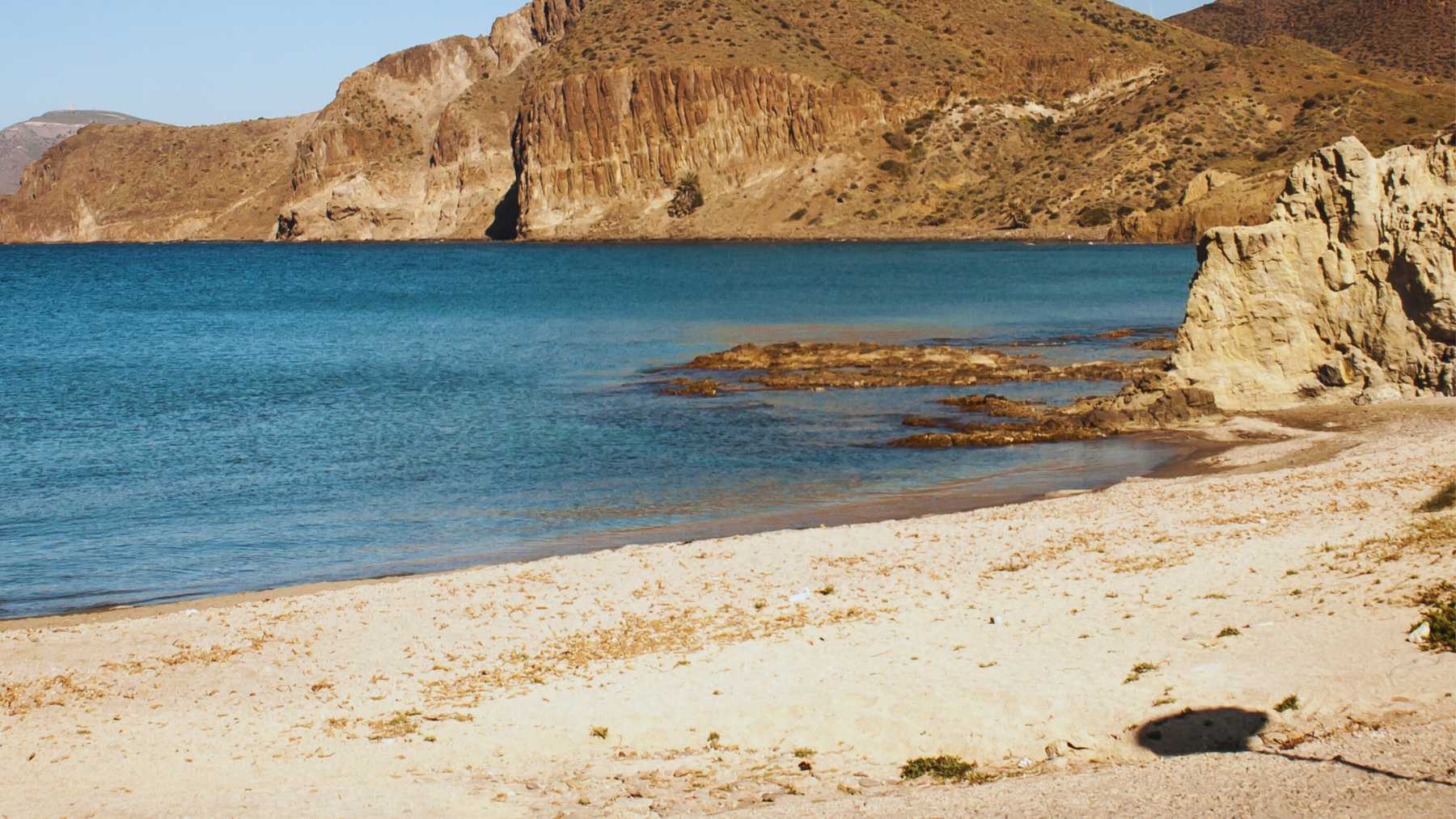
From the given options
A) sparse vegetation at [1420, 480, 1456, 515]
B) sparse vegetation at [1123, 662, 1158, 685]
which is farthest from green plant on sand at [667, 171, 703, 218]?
sparse vegetation at [1123, 662, 1158, 685]

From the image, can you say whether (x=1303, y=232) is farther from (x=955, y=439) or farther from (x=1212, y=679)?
(x=1212, y=679)

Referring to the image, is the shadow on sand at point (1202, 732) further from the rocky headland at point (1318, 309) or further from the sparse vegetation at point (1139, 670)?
the rocky headland at point (1318, 309)

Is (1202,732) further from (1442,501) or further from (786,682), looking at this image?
(1442,501)

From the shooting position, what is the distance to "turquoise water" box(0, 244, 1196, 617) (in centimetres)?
1994

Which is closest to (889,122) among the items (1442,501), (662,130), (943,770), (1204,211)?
(662,130)

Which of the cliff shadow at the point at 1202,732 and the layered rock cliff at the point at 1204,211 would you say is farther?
the layered rock cliff at the point at 1204,211

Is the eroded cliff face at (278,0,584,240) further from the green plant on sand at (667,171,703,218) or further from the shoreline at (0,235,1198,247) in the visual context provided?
the green plant on sand at (667,171,703,218)

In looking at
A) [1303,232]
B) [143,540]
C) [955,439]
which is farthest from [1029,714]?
[1303,232]

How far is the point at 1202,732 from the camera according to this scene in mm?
9539

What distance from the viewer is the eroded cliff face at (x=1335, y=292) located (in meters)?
25.7

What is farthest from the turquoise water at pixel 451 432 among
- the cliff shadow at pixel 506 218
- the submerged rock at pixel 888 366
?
the cliff shadow at pixel 506 218

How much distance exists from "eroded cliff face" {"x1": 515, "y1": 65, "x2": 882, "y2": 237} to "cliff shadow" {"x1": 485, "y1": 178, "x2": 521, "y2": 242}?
11864 millimetres

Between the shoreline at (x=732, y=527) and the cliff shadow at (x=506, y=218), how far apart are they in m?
124

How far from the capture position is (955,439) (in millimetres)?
27094
